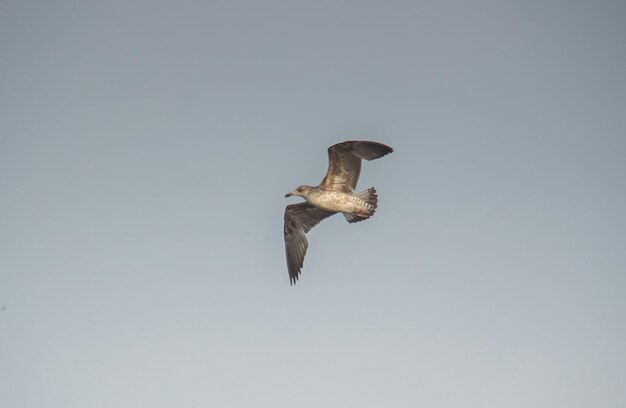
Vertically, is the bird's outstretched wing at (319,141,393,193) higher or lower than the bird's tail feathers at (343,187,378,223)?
higher

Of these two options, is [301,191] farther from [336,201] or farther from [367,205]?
[367,205]

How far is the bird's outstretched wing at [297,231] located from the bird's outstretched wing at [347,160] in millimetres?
1710

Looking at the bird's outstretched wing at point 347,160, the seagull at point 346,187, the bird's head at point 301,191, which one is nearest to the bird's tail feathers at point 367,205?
the seagull at point 346,187

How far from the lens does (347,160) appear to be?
21.2 metres

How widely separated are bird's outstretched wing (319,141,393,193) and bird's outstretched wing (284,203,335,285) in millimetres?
1710

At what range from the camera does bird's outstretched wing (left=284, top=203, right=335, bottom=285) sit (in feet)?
76.2

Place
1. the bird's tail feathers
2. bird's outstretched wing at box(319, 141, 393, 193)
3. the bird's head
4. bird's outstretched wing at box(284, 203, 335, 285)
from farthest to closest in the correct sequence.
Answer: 1. bird's outstretched wing at box(284, 203, 335, 285)
2. the bird's head
3. the bird's tail feathers
4. bird's outstretched wing at box(319, 141, 393, 193)

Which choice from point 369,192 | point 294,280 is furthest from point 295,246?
point 369,192

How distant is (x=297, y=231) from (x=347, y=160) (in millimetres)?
3397

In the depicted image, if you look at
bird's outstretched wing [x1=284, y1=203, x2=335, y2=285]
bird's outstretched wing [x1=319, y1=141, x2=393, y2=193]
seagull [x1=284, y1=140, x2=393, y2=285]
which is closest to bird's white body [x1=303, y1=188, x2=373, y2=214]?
seagull [x1=284, y1=140, x2=393, y2=285]

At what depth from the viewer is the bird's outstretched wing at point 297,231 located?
2323 cm

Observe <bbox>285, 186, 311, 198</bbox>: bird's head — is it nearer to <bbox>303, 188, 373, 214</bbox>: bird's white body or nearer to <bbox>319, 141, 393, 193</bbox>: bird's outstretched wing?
<bbox>303, 188, 373, 214</bbox>: bird's white body

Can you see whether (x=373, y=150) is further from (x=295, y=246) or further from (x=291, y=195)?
(x=295, y=246)

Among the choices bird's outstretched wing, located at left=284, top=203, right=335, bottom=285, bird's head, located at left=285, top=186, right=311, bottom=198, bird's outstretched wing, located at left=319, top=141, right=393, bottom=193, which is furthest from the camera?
bird's outstretched wing, located at left=284, top=203, right=335, bottom=285
